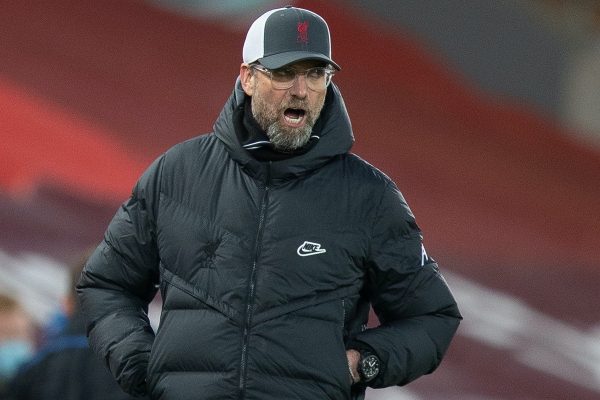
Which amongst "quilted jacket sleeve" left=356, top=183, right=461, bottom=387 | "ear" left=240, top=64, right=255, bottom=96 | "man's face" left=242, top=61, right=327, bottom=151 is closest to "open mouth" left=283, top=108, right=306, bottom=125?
"man's face" left=242, top=61, right=327, bottom=151

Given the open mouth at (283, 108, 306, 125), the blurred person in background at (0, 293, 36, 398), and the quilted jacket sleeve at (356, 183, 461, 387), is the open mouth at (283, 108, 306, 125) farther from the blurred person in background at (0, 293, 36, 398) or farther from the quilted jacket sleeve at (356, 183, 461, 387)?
the blurred person in background at (0, 293, 36, 398)

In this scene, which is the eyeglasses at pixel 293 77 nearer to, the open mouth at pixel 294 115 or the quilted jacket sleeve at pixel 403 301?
the open mouth at pixel 294 115

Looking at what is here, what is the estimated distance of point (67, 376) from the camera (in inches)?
133

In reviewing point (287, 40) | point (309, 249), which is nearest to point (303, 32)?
point (287, 40)

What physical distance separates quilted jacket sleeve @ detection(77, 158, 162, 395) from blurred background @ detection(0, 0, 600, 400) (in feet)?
8.48

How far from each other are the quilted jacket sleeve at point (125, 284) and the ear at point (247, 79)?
0.82 feet

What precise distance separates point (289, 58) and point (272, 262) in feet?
1.40

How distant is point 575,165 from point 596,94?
333 mm

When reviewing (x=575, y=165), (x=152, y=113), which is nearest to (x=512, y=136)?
(x=575, y=165)

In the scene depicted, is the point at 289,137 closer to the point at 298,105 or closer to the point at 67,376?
the point at 298,105

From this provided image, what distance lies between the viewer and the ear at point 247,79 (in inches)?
115

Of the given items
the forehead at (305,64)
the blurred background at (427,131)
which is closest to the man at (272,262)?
the forehead at (305,64)

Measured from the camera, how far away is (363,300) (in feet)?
9.48

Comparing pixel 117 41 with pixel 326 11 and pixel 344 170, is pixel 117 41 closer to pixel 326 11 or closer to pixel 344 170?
pixel 326 11
